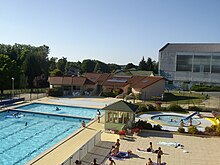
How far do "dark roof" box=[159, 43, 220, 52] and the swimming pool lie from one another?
44098 millimetres

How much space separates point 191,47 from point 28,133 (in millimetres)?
52439

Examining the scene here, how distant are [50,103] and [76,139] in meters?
17.9

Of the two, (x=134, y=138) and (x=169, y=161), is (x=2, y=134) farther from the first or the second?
(x=169, y=161)

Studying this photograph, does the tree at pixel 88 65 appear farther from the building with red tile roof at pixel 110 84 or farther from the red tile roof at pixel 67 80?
the red tile roof at pixel 67 80

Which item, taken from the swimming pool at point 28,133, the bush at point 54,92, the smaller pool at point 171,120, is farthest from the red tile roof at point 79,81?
the smaller pool at point 171,120

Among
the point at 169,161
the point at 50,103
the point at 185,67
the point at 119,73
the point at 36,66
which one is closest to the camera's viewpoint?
the point at 169,161

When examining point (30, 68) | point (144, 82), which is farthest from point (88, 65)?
point (144, 82)

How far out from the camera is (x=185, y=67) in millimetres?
63500

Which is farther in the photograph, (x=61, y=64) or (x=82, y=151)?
(x=61, y=64)

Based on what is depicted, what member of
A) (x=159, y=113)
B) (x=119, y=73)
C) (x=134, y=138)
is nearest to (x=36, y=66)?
(x=119, y=73)

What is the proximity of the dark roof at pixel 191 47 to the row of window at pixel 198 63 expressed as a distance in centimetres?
191

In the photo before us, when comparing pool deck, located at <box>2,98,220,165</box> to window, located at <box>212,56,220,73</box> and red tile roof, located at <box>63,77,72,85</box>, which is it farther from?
window, located at <box>212,56,220,73</box>

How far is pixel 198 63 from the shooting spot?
2441 inches

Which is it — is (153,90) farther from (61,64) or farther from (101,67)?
(101,67)
